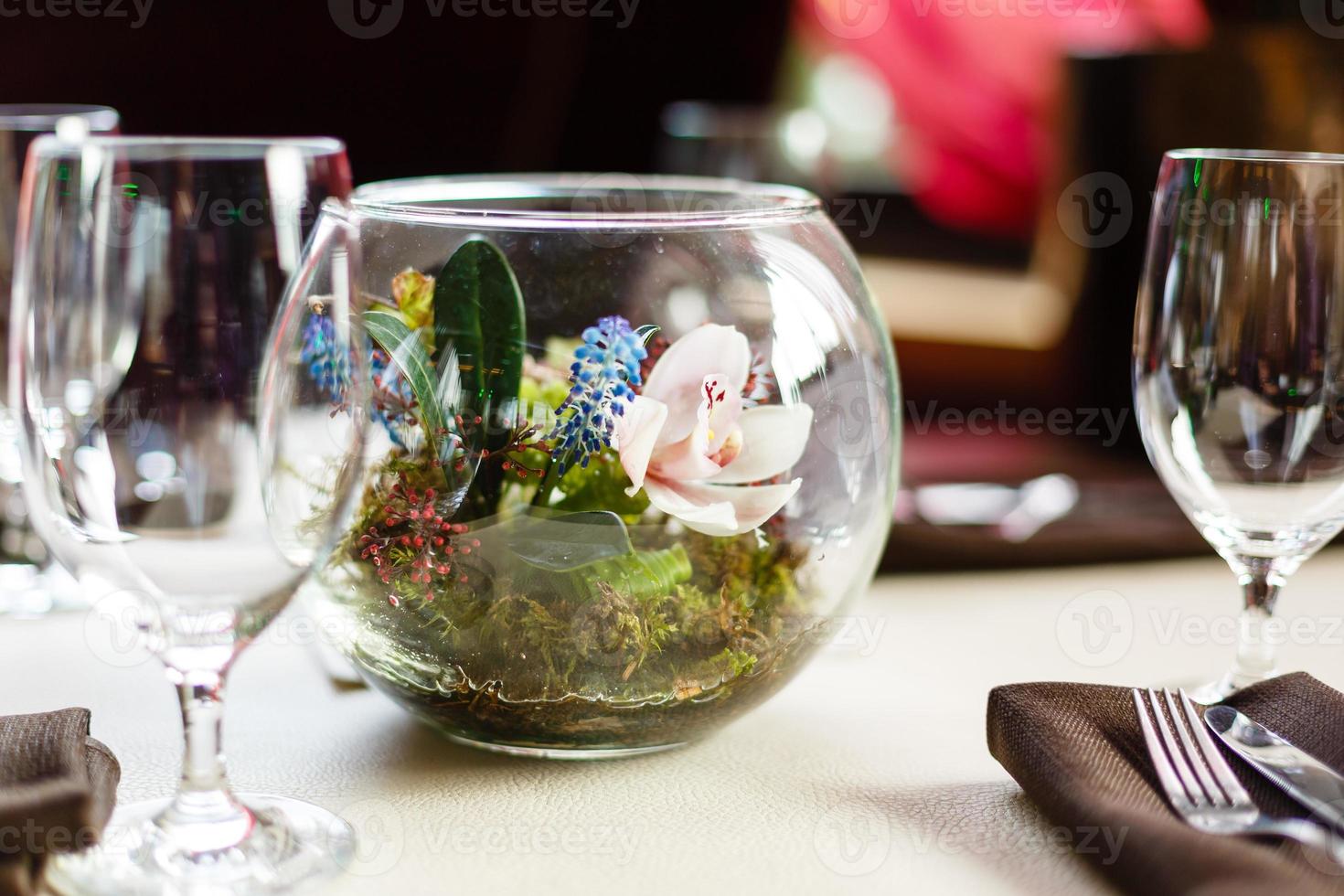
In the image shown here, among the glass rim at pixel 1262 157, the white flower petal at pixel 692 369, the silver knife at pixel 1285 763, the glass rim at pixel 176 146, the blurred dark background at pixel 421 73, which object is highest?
the blurred dark background at pixel 421 73

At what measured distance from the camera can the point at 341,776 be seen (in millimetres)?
599

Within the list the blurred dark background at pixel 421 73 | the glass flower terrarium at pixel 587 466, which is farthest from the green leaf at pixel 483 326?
the blurred dark background at pixel 421 73

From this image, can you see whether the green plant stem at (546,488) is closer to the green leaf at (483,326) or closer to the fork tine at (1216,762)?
the green leaf at (483,326)

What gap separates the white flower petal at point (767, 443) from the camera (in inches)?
22.2

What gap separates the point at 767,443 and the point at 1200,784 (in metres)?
0.21

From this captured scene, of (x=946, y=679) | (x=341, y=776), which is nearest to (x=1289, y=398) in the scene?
(x=946, y=679)

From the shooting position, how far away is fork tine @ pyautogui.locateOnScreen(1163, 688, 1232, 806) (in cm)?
51

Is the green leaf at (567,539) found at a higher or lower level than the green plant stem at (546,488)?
lower

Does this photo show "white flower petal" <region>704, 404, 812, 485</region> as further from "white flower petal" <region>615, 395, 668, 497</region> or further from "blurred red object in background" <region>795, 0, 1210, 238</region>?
"blurred red object in background" <region>795, 0, 1210, 238</region>

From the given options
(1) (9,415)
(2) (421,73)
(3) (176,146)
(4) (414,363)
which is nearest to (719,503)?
(4) (414,363)

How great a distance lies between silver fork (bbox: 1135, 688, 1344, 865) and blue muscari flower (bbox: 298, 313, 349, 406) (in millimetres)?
341

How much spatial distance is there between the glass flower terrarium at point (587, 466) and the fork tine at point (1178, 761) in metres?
0.15

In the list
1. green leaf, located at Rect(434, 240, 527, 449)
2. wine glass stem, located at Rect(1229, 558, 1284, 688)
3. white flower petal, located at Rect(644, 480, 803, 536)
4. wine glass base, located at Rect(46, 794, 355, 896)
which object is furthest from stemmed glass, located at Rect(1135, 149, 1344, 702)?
wine glass base, located at Rect(46, 794, 355, 896)

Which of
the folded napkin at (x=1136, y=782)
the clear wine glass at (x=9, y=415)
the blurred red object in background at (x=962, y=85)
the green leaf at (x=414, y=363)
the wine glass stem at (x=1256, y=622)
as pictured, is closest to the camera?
the folded napkin at (x=1136, y=782)
